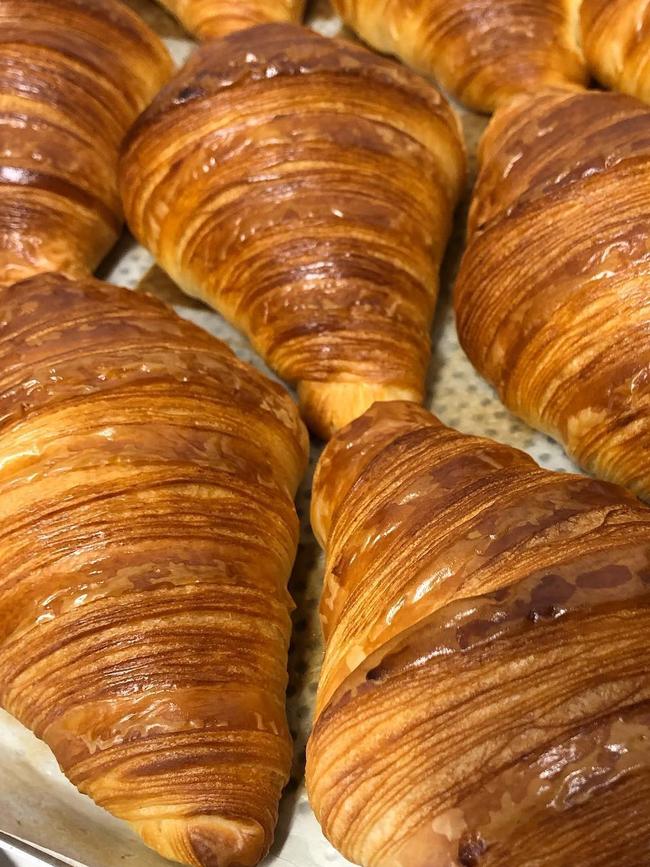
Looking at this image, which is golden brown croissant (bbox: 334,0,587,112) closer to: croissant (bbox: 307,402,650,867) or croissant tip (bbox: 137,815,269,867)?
croissant (bbox: 307,402,650,867)

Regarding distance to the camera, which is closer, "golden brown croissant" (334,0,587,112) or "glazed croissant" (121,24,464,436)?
"glazed croissant" (121,24,464,436)

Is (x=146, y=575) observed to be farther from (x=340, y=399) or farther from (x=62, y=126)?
(x=62, y=126)

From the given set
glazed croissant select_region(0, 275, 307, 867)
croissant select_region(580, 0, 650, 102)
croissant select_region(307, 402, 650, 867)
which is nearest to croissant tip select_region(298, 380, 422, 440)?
glazed croissant select_region(0, 275, 307, 867)

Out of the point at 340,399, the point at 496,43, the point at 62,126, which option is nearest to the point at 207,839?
the point at 340,399

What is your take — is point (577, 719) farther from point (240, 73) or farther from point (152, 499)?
point (240, 73)

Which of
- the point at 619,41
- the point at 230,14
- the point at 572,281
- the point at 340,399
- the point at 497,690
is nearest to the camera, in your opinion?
the point at 497,690

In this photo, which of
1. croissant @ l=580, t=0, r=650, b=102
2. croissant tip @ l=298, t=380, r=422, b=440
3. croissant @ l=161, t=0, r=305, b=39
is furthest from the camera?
croissant @ l=161, t=0, r=305, b=39

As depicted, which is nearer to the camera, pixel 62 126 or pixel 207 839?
pixel 207 839
